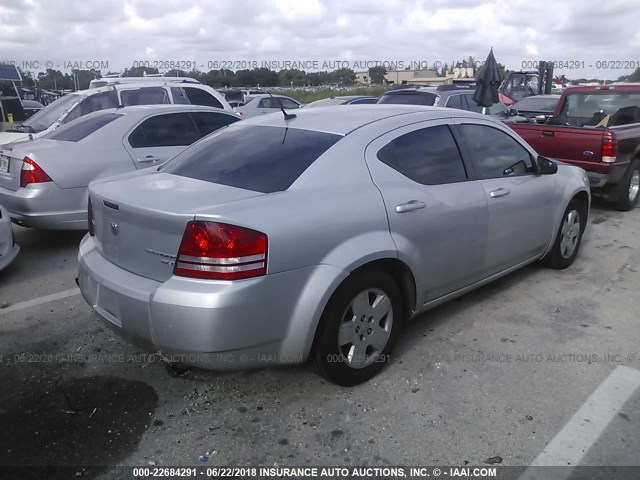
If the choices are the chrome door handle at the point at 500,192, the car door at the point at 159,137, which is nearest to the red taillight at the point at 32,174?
the car door at the point at 159,137

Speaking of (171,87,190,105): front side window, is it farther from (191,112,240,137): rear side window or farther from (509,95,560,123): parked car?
(509,95,560,123): parked car

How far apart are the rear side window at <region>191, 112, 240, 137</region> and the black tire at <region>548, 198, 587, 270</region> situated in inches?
172

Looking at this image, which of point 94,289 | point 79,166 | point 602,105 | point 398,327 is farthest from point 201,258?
point 602,105

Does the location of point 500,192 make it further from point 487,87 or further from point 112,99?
point 487,87

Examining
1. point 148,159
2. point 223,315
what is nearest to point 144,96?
point 148,159

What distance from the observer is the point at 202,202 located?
9.29 feet

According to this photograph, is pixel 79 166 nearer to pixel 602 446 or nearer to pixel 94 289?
pixel 94 289

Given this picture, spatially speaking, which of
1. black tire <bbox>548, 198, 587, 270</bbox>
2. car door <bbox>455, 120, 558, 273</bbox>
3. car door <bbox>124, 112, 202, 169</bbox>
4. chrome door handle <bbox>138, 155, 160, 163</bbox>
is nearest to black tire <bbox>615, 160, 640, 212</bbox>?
black tire <bbox>548, 198, 587, 270</bbox>

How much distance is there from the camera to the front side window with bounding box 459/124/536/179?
4.03 metres

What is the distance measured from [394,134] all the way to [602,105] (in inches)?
263

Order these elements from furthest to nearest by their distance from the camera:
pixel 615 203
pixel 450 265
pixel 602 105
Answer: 1. pixel 602 105
2. pixel 615 203
3. pixel 450 265

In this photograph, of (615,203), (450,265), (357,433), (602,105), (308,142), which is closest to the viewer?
(357,433)

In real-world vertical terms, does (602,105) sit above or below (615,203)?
above

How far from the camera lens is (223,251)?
2.61m
